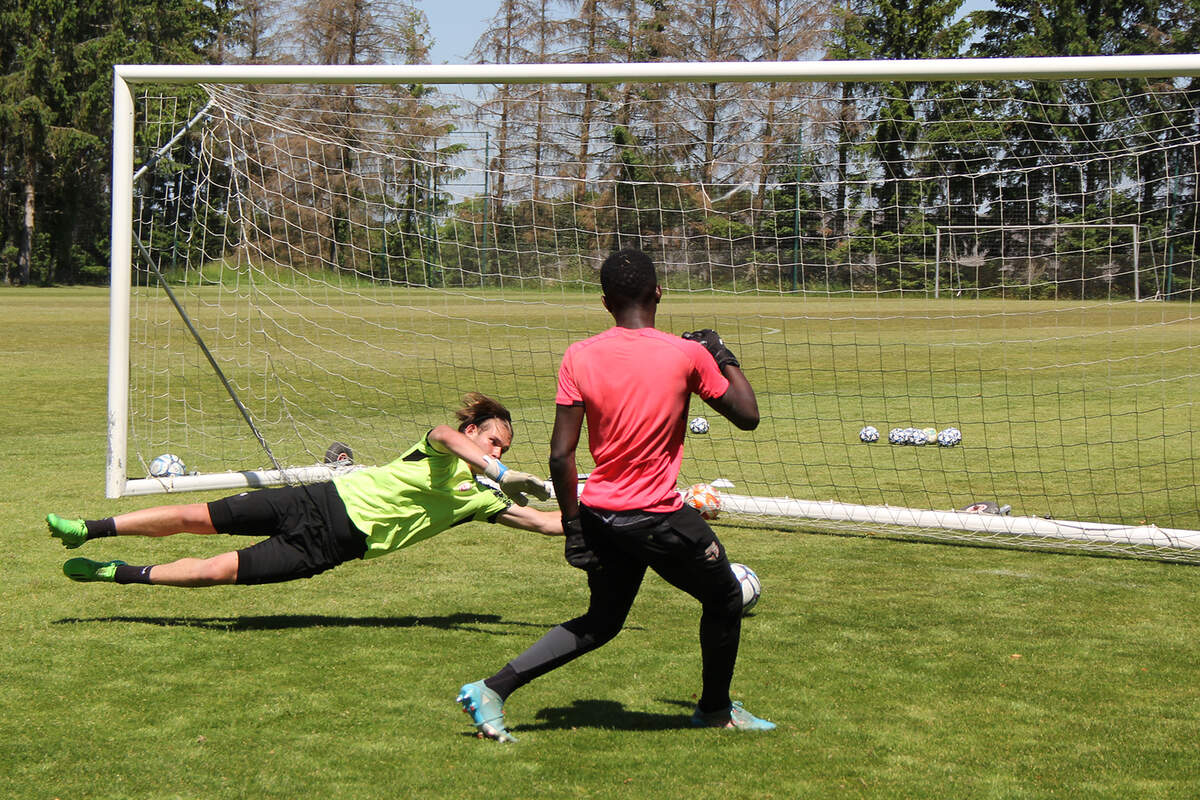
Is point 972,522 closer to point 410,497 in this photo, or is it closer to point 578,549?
point 410,497

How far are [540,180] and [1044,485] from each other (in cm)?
564

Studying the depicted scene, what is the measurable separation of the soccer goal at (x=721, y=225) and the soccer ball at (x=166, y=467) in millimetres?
80

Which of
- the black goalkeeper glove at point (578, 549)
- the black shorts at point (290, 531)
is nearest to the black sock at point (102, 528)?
the black shorts at point (290, 531)

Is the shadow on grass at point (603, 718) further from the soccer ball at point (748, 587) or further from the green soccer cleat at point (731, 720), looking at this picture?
the soccer ball at point (748, 587)

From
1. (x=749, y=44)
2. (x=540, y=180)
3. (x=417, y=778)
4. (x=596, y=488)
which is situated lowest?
(x=417, y=778)

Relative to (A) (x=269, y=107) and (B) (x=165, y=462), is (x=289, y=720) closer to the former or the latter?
(B) (x=165, y=462)

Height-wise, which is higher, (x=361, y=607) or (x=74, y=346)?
(x=74, y=346)

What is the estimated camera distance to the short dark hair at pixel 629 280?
459 centimetres

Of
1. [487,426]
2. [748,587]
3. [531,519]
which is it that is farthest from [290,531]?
[748,587]

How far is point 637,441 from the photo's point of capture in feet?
14.7

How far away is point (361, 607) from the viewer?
22.7ft

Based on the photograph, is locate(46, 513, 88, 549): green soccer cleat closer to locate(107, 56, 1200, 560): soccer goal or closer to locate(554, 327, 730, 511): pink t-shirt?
locate(107, 56, 1200, 560): soccer goal

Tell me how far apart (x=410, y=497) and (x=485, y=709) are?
1887 mm

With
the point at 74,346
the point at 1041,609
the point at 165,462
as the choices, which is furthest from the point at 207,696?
the point at 74,346
